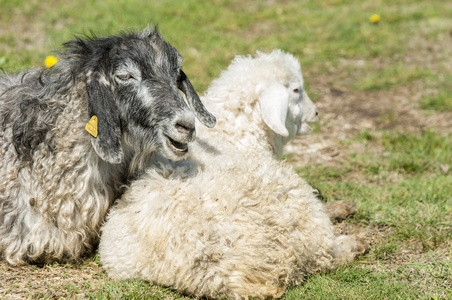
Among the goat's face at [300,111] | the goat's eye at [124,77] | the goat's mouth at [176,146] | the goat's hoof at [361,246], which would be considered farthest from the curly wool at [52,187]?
the goat's face at [300,111]

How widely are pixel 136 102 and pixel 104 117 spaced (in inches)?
9.3

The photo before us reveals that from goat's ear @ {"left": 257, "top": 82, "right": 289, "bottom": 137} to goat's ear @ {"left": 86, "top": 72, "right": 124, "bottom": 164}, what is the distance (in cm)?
168

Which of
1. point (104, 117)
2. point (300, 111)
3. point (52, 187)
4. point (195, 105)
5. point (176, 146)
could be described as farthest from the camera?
point (300, 111)

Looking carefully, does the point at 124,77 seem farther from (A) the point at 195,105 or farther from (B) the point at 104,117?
(A) the point at 195,105

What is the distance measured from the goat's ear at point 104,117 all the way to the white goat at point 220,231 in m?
0.39

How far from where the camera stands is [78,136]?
348 cm

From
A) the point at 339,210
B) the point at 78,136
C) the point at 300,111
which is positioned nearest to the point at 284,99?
the point at 300,111

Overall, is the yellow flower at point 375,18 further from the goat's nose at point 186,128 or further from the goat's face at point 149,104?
the goat's nose at point 186,128

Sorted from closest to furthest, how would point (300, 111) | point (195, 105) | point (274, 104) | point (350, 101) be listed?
point (195, 105), point (274, 104), point (300, 111), point (350, 101)

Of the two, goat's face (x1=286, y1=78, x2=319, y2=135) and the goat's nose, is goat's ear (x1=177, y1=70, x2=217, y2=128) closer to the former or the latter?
the goat's nose

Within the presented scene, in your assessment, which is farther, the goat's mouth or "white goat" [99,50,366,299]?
the goat's mouth

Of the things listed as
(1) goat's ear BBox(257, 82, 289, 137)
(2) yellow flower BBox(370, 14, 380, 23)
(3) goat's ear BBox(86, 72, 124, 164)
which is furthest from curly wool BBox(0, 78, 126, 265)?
(2) yellow flower BBox(370, 14, 380, 23)

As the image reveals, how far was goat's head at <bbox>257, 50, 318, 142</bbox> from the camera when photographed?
4.65 m

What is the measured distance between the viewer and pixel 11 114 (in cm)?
370
